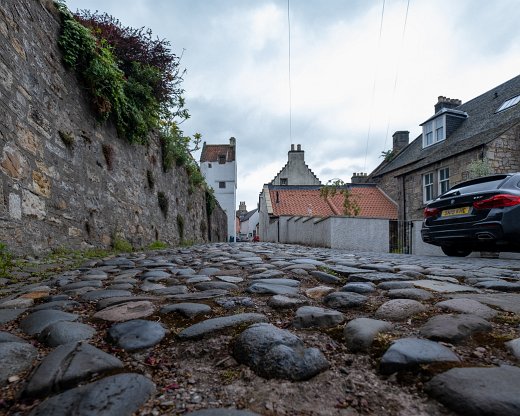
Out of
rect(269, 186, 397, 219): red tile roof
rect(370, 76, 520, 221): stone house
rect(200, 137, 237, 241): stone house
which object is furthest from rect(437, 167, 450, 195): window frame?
rect(200, 137, 237, 241): stone house

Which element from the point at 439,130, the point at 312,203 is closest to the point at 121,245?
the point at 312,203

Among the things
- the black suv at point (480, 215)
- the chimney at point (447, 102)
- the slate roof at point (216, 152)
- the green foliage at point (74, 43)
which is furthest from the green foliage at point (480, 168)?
the slate roof at point (216, 152)

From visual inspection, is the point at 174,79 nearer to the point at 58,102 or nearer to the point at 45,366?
the point at 58,102

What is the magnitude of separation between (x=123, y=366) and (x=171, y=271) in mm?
2337

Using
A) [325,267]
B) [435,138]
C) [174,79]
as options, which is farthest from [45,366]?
[435,138]

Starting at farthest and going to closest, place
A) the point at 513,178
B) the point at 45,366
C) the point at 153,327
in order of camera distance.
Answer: the point at 513,178, the point at 153,327, the point at 45,366

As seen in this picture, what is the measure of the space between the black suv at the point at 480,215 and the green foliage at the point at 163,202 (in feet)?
21.0

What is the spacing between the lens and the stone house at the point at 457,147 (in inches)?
516

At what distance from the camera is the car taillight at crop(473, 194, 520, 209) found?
18.8 feet

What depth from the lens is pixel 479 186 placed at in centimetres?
642

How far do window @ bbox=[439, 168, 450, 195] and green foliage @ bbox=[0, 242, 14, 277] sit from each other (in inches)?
608

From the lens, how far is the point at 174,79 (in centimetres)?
859

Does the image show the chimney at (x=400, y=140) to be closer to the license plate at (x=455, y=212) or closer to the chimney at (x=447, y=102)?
the chimney at (x=447, y=102)

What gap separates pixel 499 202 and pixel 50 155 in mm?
6753
